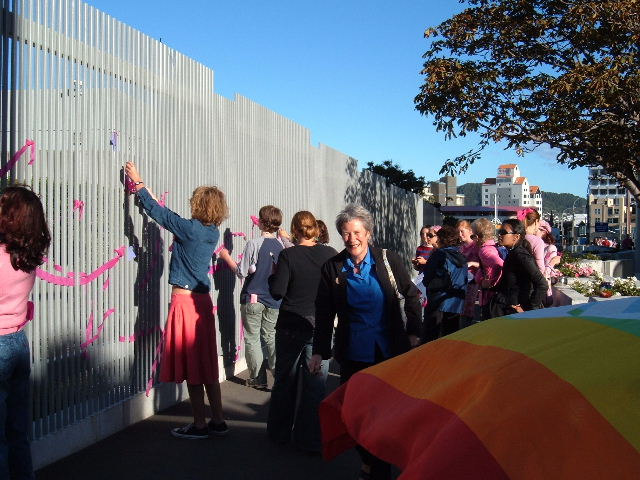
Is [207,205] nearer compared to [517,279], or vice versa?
[207,205]

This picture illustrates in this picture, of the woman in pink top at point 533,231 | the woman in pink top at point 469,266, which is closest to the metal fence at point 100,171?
the woman in pink top at point 469,266

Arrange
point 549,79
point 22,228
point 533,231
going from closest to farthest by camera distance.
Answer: point 22,228
point 533,231
point 549,79

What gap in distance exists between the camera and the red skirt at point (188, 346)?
6.26m

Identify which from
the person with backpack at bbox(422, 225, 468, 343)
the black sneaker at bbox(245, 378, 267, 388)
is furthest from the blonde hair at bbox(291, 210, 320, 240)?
the black sneaker at bbox(245, 378, 267, 388)

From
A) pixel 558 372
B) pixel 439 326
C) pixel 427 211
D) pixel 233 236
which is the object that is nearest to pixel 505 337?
pixel 558 372

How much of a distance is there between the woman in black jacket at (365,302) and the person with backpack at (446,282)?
2.85m

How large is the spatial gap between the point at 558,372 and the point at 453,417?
0.30 m

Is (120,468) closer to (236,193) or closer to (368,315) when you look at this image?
(368,315)

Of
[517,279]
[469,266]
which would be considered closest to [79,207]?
[517,279]

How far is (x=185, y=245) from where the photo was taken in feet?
20.8

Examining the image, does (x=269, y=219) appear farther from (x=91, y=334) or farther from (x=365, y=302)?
(x=365, y=302)

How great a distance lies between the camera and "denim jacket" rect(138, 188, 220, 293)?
627 cm

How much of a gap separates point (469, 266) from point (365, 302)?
4578mm

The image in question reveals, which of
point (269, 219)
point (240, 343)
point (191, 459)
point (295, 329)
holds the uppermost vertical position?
point (269, 219)
